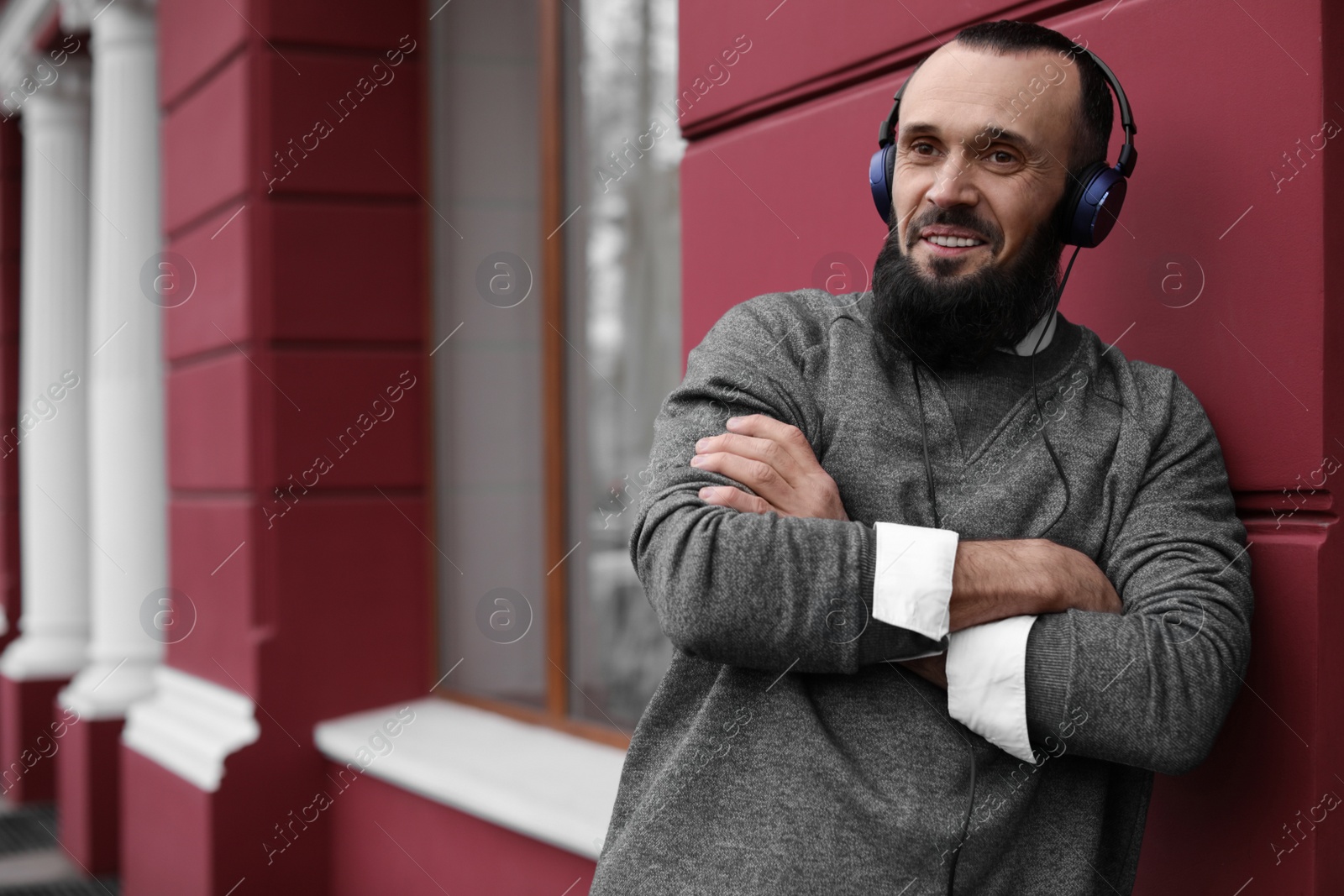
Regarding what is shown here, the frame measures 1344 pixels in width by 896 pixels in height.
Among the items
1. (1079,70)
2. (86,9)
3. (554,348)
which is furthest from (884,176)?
(86,9)

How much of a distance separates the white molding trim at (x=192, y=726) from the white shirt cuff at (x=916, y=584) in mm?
3045

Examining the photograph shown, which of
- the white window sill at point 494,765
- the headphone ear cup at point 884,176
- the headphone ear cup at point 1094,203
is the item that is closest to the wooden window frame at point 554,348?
the white window sill at point 494,765

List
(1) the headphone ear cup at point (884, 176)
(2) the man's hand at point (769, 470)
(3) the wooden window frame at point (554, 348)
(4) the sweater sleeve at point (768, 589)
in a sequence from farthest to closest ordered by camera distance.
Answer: (3) the wooden window frame at point (554, 348)
(1) the headphone ear cup at point (884, 176)
(2) the man's hand at point (769, 470)
(4) the sweater sleeve at point (768, 589)

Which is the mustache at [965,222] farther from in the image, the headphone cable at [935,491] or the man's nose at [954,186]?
the headphone cable at [935,491]

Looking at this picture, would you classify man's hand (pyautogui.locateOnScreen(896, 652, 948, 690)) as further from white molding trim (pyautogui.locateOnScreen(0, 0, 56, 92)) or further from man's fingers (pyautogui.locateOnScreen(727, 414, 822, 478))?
white molding trim (pyautogui.locateOnScreen(0, 0, 56, 92))

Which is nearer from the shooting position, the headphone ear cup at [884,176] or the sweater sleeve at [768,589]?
the sweater sleeve at [768,589]

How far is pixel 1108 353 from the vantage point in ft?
5.59

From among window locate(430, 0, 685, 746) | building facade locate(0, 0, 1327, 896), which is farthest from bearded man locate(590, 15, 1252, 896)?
window locate(430, 0, 685, 746)

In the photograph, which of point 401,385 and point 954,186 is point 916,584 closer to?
point 954,186

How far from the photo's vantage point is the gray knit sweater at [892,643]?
1394mm

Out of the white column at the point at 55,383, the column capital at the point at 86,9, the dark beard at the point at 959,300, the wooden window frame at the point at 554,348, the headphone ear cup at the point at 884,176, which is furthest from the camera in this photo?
the white column at the point at 55,383

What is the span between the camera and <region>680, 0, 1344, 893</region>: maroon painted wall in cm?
164

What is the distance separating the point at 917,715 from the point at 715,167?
1492mm

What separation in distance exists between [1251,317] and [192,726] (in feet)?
12.2
